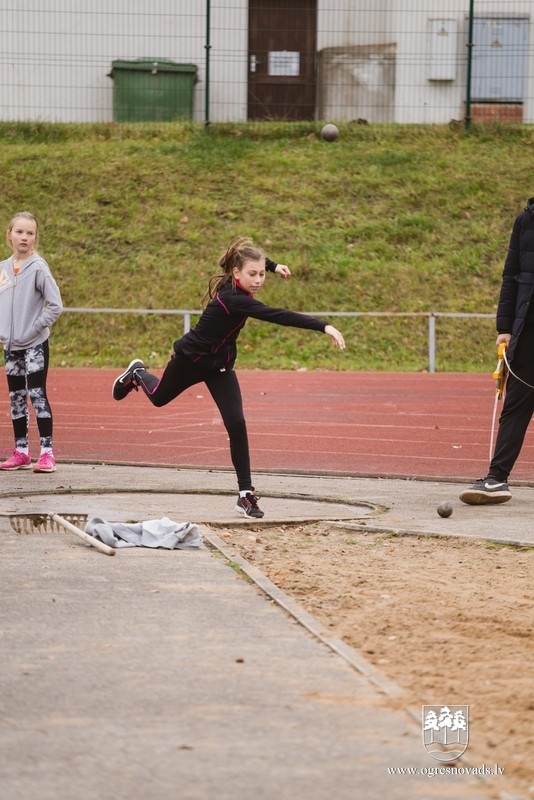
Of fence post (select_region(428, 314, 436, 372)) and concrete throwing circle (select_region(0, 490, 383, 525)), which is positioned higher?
concrete throwing circle (select_region(0, 490, 383, 525))

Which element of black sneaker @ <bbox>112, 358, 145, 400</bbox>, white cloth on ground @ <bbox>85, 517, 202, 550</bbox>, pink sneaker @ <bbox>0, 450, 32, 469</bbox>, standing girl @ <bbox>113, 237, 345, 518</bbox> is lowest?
Result: pink sneaker @ <bbox>0, 450, 32, 469</bbox>

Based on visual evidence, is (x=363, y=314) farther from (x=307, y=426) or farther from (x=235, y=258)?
(x=235, y=258)

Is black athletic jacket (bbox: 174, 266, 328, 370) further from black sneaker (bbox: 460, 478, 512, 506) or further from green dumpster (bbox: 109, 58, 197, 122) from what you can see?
green dumpster (bbox: 109, 58, 197, 122)

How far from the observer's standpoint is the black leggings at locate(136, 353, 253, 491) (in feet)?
24.9

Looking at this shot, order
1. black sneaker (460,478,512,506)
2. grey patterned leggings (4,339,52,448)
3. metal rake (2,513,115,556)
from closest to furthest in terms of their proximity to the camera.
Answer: metal rake (2,513,115,556)
black sneaker (460,478,512,506)
grey patterned leggings (4,339,52,448)

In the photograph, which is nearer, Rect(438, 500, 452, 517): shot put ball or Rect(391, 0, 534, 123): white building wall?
Rect(438, 500, 452, 517): shot put ball

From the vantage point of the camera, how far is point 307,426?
1305cm

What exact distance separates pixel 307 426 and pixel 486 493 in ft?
16.2

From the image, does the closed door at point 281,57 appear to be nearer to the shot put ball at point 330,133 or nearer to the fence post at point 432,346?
the shot put ball at point 330,133

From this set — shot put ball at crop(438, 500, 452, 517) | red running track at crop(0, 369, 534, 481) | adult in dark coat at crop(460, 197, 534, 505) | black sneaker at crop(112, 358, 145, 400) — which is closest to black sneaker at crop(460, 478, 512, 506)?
adult in dark coat at crop(460, 197, 534, 505)

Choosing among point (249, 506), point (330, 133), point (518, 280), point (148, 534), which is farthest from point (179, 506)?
point (330, 133)

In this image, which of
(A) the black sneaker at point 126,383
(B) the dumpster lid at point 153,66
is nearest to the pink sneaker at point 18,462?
(A) the black sneaker at point 126,383

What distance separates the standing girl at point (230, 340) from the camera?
7395mm

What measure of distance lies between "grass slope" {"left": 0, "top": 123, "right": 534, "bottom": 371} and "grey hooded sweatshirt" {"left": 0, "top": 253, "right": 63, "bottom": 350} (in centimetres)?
987
